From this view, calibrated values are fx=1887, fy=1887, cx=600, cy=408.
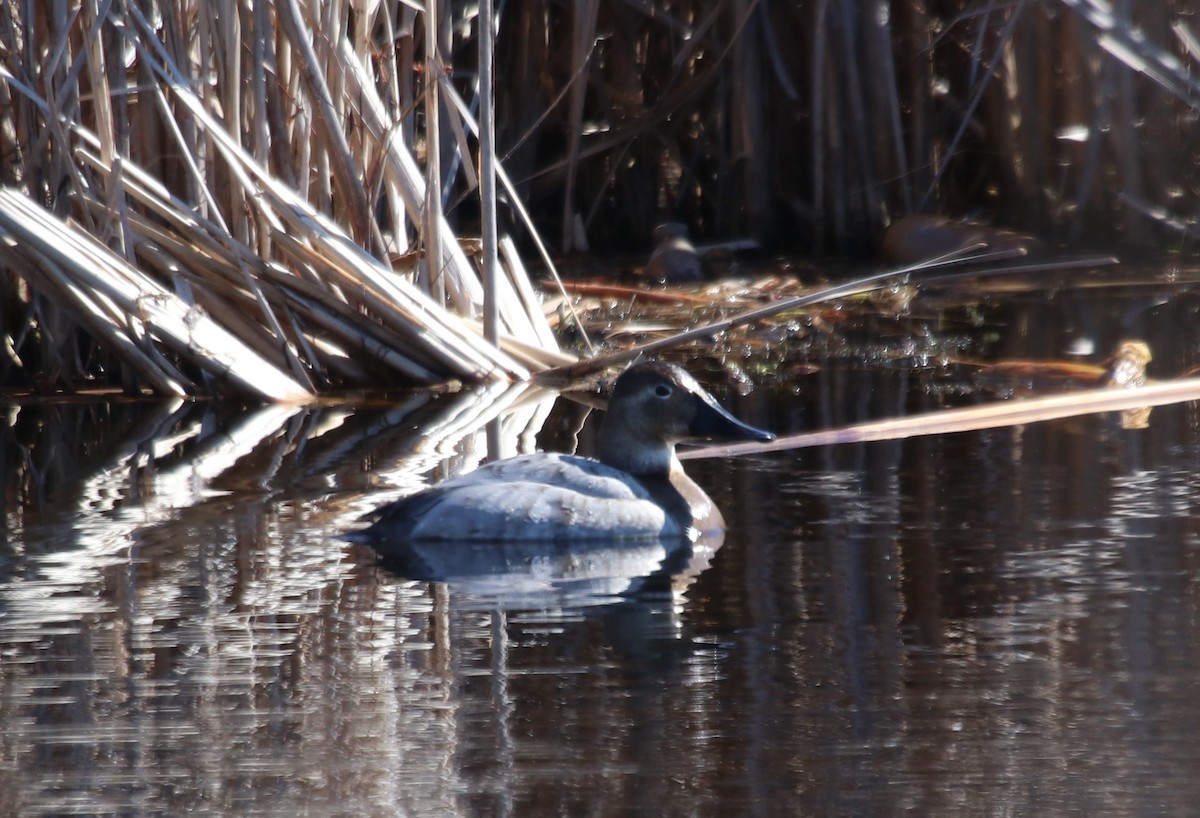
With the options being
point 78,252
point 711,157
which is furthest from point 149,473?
point 711,157

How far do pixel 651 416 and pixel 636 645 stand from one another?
1572 mm

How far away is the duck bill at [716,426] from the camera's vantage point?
5.46 metres

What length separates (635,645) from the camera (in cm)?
394

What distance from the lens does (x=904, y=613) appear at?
4.11m

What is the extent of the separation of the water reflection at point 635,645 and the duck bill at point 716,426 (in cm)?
17

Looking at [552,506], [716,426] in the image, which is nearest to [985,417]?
[716,426]

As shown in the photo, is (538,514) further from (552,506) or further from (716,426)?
(716,426)

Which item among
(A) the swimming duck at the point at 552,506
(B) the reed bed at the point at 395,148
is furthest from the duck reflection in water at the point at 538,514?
(B) the reed bed at the point at 395,148

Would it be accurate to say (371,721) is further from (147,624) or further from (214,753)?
(147,624)

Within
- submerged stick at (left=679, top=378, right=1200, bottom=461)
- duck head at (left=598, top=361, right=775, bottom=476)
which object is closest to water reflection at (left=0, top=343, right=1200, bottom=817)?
submerged stick at (left=679, top=378, right=1200, bottom=461)

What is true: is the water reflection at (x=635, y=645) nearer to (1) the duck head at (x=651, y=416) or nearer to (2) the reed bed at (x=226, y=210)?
(1) the duck head at (x=651, y=416)

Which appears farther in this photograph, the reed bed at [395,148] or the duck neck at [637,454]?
the reed bed at [395,148]

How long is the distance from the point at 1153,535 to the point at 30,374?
178 inches

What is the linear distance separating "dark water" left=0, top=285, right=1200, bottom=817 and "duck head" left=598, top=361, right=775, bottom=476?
0.23 metres
